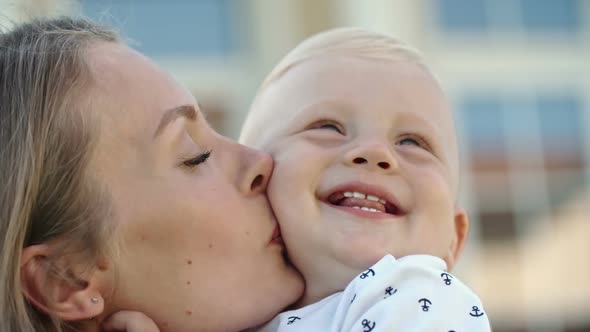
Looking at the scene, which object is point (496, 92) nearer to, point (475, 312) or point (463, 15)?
point (463, 15)

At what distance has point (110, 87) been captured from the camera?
1588 millimetres

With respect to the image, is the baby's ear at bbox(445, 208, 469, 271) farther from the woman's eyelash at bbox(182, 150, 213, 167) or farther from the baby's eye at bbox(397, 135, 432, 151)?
the woman's eyelash at bbox(182, 150, 213, 167)

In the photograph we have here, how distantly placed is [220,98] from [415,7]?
1.65 m

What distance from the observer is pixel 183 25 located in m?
7.48

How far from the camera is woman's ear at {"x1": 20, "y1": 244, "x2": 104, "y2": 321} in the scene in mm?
1492

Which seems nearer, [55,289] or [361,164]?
[55,289]

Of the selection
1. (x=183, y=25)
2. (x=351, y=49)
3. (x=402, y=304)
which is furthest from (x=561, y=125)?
(x=402, y=304)

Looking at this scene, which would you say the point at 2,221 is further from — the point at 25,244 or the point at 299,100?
the point at 299,100

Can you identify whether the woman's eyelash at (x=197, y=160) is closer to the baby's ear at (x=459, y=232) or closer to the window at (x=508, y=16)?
the baby's ear at (x=459, y=232)

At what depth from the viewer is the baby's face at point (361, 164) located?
64.2 inches

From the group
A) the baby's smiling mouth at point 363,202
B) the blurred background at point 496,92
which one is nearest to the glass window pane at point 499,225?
the blurred background at point 496,92

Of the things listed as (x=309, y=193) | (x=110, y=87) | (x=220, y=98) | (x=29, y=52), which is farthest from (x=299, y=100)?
(x=220, y=98)

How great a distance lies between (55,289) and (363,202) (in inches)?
21.2

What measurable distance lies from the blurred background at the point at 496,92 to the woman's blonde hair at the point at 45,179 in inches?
216
